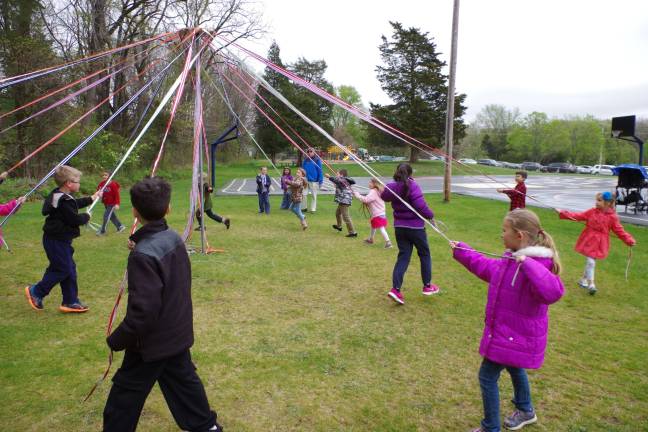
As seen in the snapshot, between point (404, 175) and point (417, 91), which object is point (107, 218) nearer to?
point (404, 175)

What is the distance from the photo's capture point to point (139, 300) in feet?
7.91

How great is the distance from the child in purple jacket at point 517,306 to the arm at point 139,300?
2.16m

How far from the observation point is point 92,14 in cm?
2161

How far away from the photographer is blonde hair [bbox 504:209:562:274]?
2.92 metres

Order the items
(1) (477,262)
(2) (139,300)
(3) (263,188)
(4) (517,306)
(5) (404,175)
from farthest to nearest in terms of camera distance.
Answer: (3) (263,188)
(5) (404,175)
(1) (477,262)
(4) (517,306)
(2) (139,300)

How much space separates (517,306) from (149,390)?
7.82 ft

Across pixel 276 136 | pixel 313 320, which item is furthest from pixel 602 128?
pixel 313 320

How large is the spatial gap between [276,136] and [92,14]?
27.0 m

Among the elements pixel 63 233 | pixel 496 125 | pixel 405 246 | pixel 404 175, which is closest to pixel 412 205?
pixel 404 175

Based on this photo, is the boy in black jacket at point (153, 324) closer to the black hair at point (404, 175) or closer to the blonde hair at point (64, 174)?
the blonde hair at point (64, 174)

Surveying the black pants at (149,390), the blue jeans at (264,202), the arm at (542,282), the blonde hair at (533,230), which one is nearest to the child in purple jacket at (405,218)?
the blonde hair at (533,230)

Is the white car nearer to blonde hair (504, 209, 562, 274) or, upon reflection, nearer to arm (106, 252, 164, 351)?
blonde hair (504, 209, 562, 274)

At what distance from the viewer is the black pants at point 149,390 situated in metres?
2.56

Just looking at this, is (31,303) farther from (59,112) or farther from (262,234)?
(59,112)
